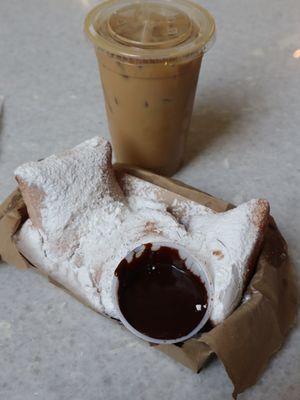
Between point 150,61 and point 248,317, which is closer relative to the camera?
point 248,317

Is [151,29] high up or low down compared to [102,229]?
up

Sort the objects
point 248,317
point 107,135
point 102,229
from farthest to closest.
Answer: point 107,135
point 102,229
point 248,317

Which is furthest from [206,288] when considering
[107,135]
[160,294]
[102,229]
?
[107,135]

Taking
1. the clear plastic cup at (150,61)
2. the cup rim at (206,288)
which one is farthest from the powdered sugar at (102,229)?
the clear plastic cup at (150,61)

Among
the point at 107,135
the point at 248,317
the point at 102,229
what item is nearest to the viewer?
the point at 248,317

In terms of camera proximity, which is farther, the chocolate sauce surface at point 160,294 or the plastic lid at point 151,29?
the plastic lid at point 151,29

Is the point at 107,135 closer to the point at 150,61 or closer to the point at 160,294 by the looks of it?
the point at 150,61

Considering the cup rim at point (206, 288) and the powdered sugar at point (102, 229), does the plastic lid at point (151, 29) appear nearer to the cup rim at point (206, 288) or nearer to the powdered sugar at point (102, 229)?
the powdered sugar at point (102, 229)
